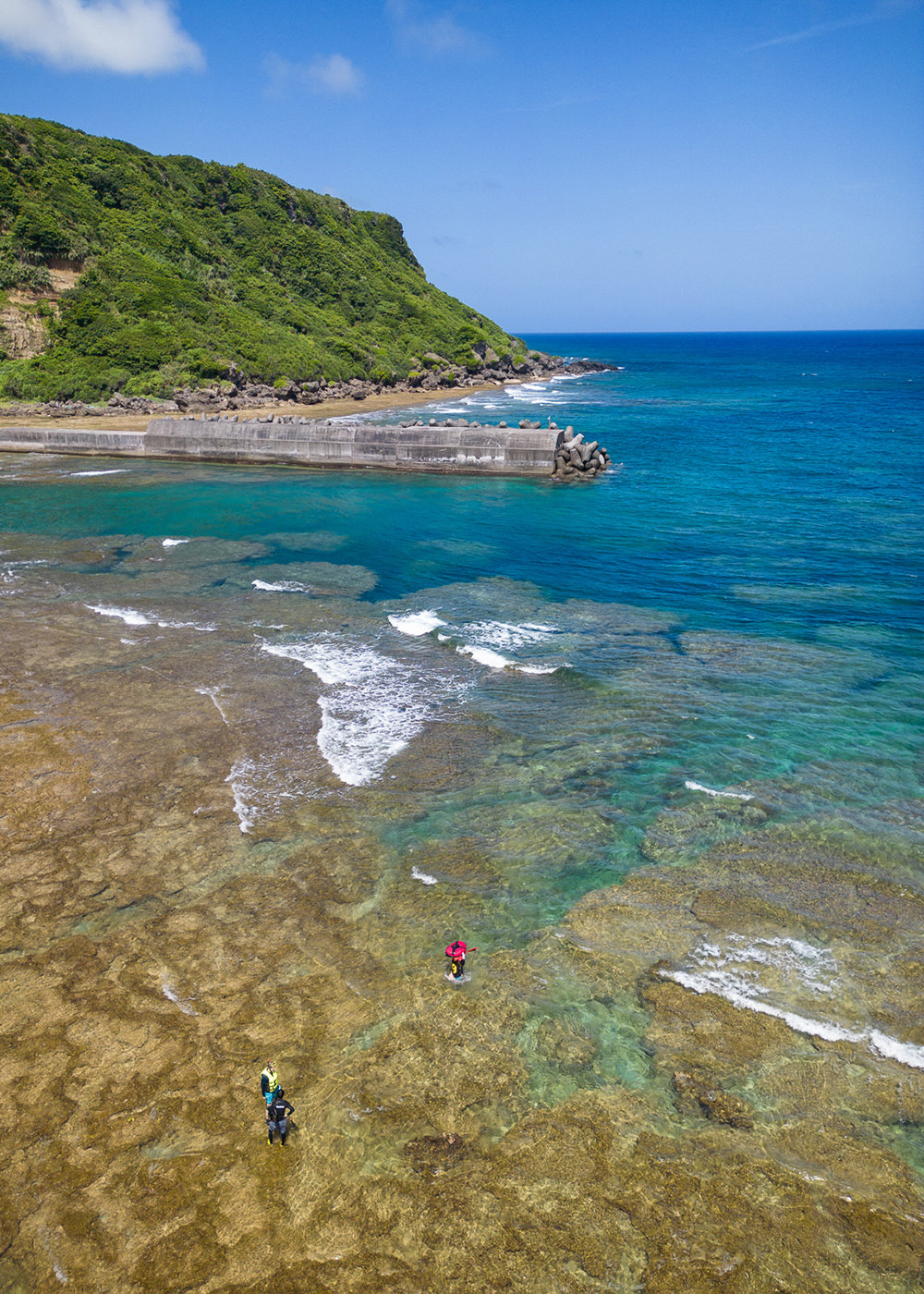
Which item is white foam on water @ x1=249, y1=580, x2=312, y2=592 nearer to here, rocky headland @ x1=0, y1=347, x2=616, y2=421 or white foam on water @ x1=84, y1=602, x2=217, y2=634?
white foam on water @ x1=84, y1=602, x2=217, y2=634

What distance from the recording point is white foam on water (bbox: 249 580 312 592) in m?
25.5

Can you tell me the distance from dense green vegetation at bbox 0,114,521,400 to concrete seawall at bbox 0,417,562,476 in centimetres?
1222

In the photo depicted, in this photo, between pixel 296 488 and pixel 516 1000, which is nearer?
pixel 516 1000

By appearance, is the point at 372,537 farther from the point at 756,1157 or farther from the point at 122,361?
the point at 122,361

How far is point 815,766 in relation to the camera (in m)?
15.0

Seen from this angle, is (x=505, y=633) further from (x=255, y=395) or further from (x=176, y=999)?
(x=255, y=395)

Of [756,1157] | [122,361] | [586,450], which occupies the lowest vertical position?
[756,1157]

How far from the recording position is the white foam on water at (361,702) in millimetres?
15195

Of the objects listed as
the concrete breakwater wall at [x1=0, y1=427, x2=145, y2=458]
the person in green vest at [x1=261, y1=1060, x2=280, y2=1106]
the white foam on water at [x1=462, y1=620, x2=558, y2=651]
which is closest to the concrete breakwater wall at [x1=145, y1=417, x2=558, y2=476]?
the concrete breakwater wall at [x1=0, y1=427, x2=145, y2=458]

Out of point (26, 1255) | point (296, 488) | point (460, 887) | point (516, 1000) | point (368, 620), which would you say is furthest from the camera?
point (296, 488)

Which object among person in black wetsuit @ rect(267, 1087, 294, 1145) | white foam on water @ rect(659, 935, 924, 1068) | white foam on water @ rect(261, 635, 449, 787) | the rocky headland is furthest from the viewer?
the rocky headland

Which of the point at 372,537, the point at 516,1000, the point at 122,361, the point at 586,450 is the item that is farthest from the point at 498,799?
the point at 122,361

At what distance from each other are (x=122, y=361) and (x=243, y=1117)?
6815 cm

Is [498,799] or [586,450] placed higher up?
[586,450]
